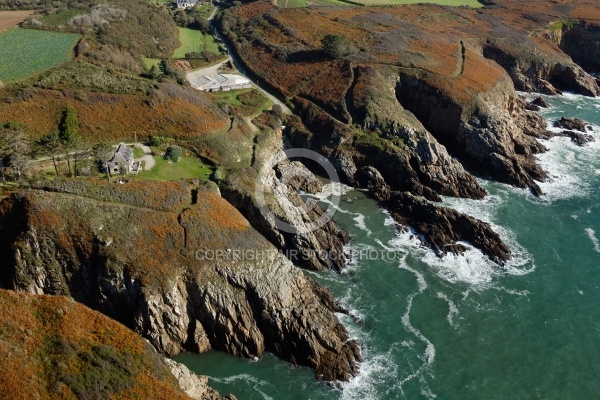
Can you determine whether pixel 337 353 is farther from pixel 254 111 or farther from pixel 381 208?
pixel 254 111

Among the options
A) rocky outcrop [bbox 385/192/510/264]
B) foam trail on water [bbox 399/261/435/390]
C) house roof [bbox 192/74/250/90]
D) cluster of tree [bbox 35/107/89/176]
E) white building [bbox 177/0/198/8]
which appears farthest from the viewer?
white building [bbox 177/0/198/8]

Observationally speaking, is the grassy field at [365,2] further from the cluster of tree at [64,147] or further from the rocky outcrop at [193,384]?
the rocky outcrop at [193,384]

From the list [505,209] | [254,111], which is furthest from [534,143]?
[254,111]

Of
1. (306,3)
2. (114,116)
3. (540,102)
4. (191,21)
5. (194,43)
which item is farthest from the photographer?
(306,3)

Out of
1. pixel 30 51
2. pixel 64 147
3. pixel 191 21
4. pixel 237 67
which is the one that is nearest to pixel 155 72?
pixel 237 67

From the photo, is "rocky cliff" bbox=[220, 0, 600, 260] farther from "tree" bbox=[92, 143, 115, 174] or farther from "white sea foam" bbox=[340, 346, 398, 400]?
"tree" bbox=[92, 143, 115, 174]

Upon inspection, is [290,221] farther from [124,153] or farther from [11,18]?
[11,18]

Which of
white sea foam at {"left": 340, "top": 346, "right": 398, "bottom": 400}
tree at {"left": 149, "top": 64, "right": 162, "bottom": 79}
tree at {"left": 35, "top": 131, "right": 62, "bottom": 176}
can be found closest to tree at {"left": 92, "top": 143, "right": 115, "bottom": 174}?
tree at {"left": 35, "top": 131, "right": 62, "bottom": 176}
